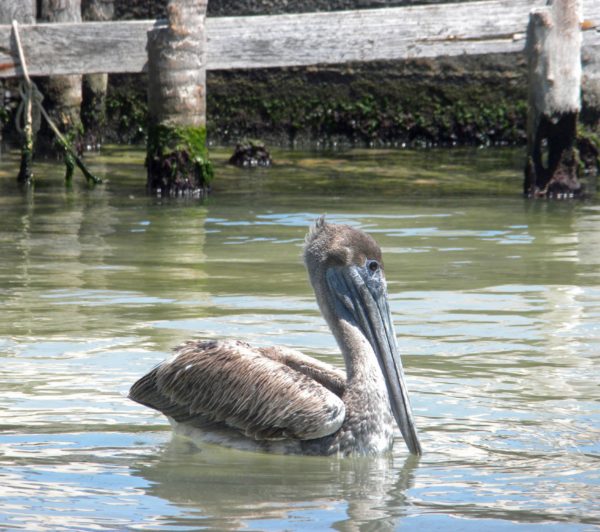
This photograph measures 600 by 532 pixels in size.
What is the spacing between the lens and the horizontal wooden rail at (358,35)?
457 inches

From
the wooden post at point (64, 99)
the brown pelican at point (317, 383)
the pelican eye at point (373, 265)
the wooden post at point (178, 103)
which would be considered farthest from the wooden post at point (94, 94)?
the pelican eye at point (373, 265)

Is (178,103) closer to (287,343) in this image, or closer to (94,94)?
(94,94)

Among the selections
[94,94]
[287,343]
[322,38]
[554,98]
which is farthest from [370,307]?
[94,94]

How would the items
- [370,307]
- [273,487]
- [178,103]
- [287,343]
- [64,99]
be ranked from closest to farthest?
1. [273,487]
2. [370,307]
3. [287,343]
4. [178,103]
5. [64,99]

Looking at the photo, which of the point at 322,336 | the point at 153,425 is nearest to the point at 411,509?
the point at 153,425

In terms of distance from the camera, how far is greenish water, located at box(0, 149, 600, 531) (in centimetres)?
459

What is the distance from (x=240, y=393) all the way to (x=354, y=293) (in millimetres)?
614

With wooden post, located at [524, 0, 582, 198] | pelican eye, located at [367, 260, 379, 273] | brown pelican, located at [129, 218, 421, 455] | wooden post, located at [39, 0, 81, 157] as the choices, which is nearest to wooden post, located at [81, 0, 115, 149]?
wooden post, located at [39, 0, 81, 157]

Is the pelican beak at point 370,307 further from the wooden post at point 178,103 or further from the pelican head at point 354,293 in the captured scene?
the wooden post at point 178,103

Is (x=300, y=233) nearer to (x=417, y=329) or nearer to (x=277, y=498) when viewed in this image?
(x=417, y=329)

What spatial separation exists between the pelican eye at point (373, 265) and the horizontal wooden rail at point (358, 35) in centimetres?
641

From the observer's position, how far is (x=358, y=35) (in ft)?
38.2

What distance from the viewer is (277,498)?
467cm

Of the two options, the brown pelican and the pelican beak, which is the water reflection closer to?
the brown pelican
